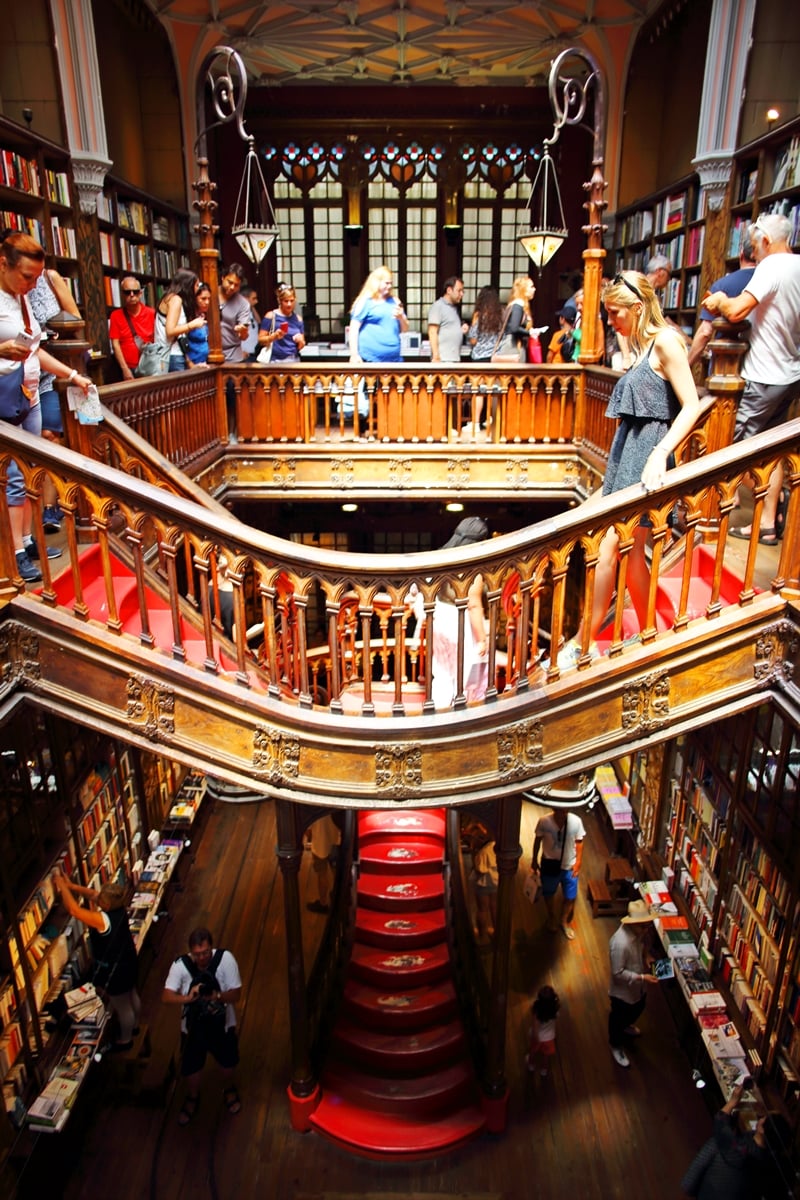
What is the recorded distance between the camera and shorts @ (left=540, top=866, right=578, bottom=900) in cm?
592

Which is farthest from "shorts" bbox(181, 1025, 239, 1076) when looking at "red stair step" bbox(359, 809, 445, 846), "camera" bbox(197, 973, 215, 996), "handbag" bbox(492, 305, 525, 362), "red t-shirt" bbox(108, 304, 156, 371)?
"handbag" bbox(492, 305, 525, 362)

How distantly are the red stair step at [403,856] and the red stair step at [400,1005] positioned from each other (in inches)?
31.6

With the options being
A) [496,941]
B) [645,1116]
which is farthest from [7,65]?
[645,1116]

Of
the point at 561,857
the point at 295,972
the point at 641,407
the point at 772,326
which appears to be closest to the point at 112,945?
the point at 295,972

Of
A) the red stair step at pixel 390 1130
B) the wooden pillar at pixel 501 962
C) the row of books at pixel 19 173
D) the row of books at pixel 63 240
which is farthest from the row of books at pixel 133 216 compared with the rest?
the red stair step at pixel 390 1130

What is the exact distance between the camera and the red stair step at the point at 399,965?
5266mm

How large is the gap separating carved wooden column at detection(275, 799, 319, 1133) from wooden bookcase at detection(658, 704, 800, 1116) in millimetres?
2271

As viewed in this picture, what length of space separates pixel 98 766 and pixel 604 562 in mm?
3554

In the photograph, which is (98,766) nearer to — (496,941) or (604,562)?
(496,941)

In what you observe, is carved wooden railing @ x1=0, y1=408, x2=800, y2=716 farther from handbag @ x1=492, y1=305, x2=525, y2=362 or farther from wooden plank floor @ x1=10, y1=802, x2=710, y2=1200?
handbag @ x1=492, y1=305, x2=525, y2=362

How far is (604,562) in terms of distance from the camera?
334 cm

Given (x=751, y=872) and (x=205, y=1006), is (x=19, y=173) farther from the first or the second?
(x=751, y=872)

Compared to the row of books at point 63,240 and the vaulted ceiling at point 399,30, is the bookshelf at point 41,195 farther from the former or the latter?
the vaulted ceiling at point 399,30

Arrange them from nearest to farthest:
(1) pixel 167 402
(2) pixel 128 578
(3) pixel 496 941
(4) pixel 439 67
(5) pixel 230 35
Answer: (2) pixel 128 578
(3) pixel 496 941
(1) pixel 167 402
(5) pixel 230 35
(4) pixel 439 67
